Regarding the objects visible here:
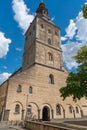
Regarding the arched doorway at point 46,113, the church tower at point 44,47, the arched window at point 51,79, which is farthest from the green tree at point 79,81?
the church tower at point 44,47

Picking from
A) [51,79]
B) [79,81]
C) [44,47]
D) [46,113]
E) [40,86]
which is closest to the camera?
[79,81]

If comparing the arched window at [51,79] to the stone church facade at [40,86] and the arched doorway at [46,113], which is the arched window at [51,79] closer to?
the stone church facade at [40,86]

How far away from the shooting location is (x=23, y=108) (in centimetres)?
2445

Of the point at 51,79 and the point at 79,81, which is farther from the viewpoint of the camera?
the point at 51,79

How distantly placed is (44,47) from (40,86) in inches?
437

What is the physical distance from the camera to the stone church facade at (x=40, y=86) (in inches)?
957

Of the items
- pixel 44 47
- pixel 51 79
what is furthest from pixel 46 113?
pixel 44 47

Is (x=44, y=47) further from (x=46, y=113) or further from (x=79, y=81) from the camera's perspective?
(x=79, y=81)

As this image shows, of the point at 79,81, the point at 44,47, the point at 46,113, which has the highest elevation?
the point at 44,47

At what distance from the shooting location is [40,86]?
28.4 meters

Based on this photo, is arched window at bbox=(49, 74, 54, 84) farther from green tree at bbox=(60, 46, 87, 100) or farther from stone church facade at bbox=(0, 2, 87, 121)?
green tree at bbox=(60, 46, 87, 100)

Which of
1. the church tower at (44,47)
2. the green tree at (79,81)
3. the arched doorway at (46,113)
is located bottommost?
the arched doorway at (46,113)

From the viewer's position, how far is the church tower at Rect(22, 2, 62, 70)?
32781 mm

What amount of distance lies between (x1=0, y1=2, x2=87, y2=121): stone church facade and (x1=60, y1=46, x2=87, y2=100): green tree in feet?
25.2
